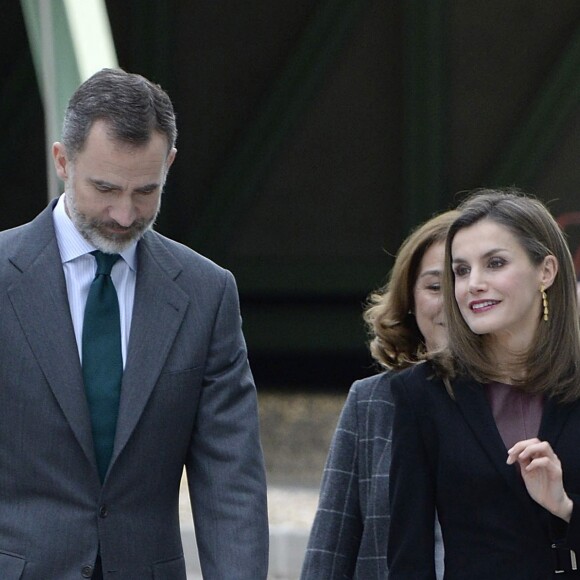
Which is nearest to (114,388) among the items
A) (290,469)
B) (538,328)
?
(538,328)

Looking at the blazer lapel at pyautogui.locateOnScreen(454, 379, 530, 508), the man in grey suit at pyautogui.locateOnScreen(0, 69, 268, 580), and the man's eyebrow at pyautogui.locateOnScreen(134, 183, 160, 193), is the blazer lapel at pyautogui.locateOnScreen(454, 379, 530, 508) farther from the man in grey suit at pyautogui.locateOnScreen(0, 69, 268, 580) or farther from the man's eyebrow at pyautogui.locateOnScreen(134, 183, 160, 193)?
the man's eyebrow at pyautogui.locateOnScreen(134, 183, 160, 193)

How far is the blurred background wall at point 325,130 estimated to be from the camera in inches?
402

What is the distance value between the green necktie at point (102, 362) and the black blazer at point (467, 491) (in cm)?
65

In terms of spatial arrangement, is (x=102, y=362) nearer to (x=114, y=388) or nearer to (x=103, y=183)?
(x=114, y=388)

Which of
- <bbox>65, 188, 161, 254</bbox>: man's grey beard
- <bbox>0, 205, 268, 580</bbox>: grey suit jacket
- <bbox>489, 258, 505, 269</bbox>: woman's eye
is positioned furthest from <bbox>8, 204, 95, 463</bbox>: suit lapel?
<bbox>489, 258, 505, 269</bbox>: woman's eye

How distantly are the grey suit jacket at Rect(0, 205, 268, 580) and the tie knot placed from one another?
0.30ft

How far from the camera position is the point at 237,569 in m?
3.75

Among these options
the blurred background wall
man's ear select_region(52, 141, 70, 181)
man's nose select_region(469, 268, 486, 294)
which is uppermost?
the blurred background wall

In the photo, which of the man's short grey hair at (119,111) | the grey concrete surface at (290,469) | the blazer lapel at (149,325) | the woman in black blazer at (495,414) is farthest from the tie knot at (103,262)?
the grey concrete surface at (290,469)

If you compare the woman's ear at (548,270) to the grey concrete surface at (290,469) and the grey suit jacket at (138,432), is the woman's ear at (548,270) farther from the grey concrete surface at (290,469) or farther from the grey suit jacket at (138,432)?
the grey concrete surface at (290,469)

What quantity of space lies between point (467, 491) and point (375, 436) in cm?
68

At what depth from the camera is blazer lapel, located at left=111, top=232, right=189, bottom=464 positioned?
362cm

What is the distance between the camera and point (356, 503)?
13.7ft

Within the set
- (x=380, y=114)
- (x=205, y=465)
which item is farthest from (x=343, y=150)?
(x=205, y=465)
